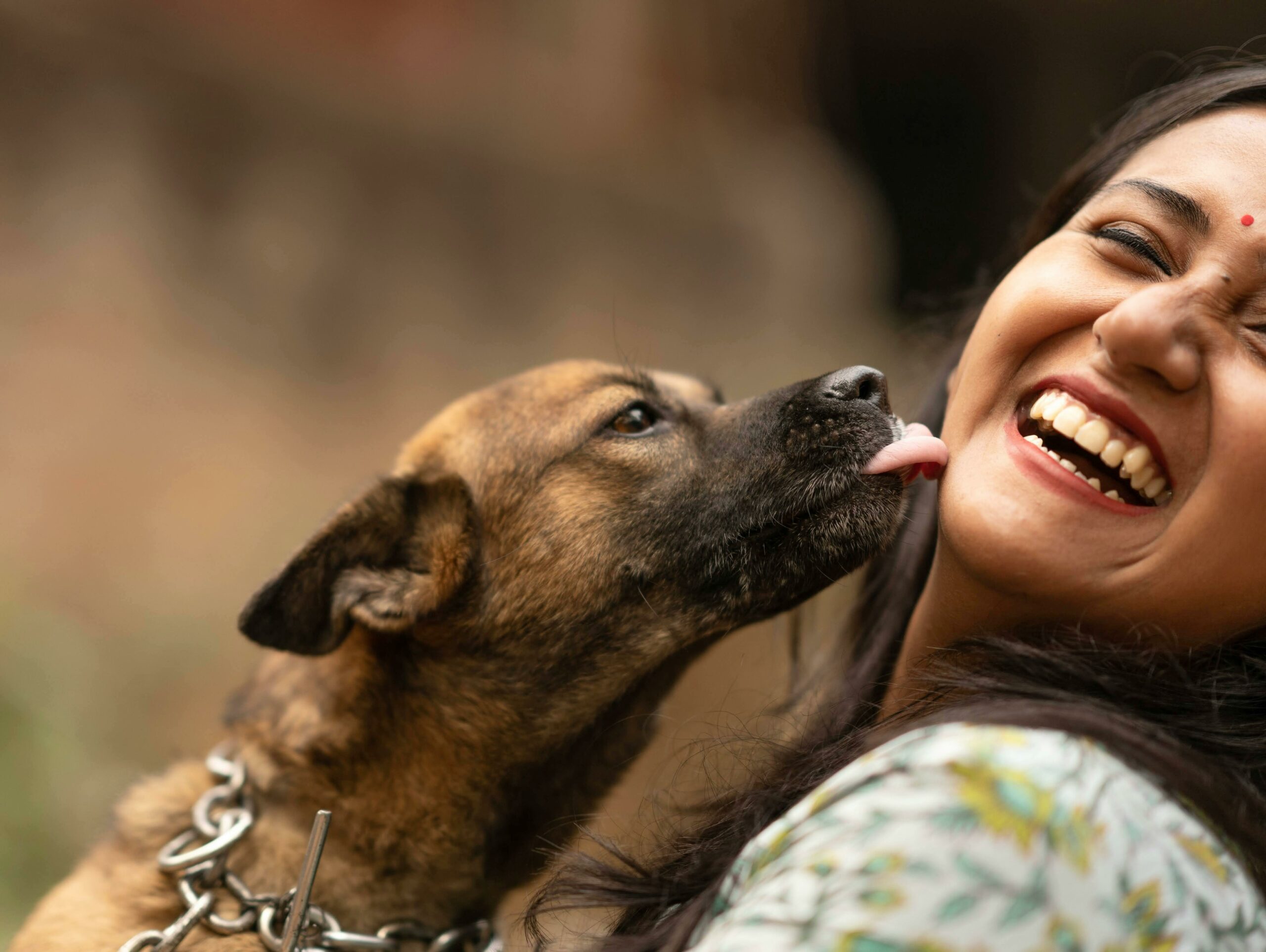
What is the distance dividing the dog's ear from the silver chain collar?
1.20ft

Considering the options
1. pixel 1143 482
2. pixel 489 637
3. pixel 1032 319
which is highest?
pixel 1032 319

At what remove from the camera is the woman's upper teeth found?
1.46m

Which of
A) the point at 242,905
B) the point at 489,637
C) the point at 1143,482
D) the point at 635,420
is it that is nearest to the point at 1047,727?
the point at 1143,482

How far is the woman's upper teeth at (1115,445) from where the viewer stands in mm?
1460

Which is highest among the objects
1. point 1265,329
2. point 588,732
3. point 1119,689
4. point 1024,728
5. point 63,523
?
point 1265,329

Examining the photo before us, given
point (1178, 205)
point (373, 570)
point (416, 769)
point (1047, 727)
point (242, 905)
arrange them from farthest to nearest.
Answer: point (373, 570) < point (416, 769) < point (242, 905) < point (1178, 205) < point (1047, 727)

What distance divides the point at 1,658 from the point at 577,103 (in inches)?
186

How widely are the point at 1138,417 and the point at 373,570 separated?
1.61 m

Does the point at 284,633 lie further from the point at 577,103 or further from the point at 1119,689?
the point at 577,103

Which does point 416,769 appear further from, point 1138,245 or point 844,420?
point 1138,245

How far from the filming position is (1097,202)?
5.66ft

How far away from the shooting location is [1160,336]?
139cm

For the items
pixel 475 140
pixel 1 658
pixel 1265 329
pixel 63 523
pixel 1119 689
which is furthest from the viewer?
pixel 475 140

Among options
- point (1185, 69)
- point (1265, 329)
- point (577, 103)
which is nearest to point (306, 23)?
point (577, 103)
